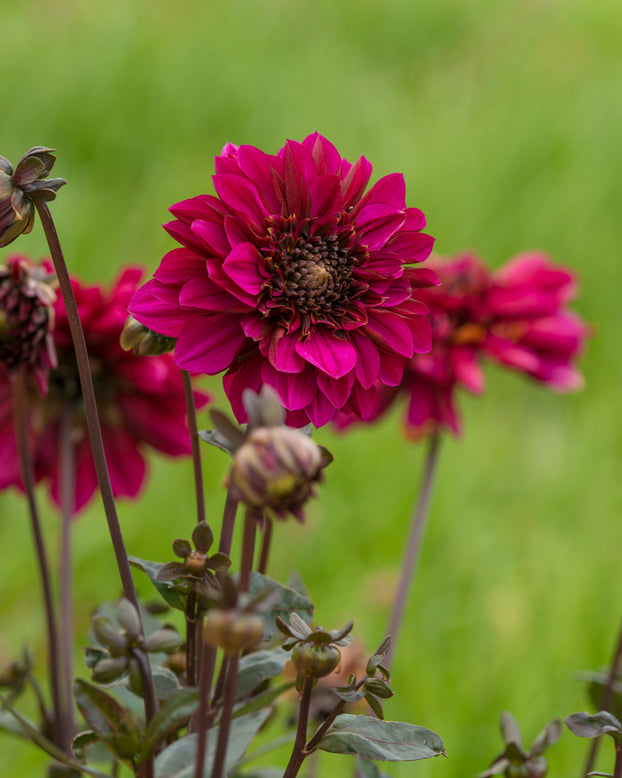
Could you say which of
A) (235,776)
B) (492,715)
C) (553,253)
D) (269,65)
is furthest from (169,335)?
(269,65)

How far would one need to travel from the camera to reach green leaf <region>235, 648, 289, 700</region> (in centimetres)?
33

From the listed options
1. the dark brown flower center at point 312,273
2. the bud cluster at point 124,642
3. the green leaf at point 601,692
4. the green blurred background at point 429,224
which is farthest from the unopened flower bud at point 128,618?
the green blurred background at point 429,224

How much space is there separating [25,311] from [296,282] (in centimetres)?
11

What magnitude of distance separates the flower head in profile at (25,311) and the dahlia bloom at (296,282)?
82mm

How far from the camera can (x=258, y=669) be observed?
0.33 meters

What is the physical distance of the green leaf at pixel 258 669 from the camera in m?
0.33

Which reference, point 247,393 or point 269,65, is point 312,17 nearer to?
point 269,65

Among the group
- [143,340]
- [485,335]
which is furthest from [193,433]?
[485,335]

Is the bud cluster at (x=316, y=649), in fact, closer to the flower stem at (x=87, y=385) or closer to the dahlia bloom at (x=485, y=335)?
the flower stem at (x=87, y=385)

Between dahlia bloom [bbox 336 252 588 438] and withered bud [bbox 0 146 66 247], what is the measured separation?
0.83 feet

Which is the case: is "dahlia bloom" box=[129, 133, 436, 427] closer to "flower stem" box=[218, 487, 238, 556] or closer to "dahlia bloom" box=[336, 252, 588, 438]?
"flower stem" box=[218, 487, 238, 556]

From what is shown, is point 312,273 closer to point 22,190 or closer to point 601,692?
point 22,190

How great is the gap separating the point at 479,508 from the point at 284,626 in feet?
2.61

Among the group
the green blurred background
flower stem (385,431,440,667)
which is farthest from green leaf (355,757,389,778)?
the green blurred background
